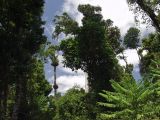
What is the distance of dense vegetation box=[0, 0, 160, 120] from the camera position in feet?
62.8

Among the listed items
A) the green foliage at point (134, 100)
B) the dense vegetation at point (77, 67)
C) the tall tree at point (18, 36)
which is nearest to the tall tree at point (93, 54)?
the dense vegetation at point (77, 67)

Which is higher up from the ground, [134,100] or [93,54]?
[93,54]

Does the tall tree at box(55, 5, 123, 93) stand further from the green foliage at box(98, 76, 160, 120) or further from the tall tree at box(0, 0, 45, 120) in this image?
the green foliage at box(98, 76, 160, 120)

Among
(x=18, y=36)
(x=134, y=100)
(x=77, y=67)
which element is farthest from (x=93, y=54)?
(x=134, y=100)

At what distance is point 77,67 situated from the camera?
48531 mm

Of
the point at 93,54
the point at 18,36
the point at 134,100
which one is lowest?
the point at 134,100

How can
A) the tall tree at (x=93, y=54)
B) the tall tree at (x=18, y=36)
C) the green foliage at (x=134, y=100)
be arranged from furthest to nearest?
the tall tree at (x=93, y=54) < the tall tree at (x=18, y=36) < the green foliage at (x=134, y=100)

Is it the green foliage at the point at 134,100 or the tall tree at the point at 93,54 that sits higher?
the tall tree at the point at 93,54

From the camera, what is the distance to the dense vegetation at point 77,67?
1916cm

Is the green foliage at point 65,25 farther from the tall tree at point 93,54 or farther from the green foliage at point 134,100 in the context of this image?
→ the green foliage at point 134,100

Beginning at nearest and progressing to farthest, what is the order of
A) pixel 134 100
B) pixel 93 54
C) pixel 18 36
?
pixel 134 100 < pixel 18 36 < pixel 93 54

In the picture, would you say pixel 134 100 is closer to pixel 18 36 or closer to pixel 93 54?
pixel 18 36

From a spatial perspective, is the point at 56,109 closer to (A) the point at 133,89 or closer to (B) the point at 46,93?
(B) the point at 46,93

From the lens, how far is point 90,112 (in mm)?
42500
